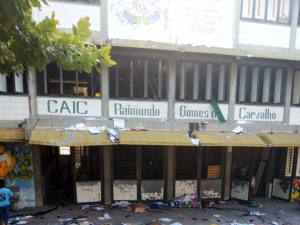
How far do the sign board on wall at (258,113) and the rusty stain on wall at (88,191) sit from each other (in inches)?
235

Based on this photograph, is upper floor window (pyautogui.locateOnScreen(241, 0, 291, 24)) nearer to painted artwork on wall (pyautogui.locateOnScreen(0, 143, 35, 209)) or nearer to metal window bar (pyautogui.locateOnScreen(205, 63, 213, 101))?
metal window bar (pyautogui.locateOnScreen(205, 63, 213, 101))

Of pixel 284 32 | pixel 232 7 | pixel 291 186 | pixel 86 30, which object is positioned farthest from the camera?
pixel 291 186

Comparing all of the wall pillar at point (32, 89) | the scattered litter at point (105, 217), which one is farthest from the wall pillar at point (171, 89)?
the wall pillar at point (32, 89)

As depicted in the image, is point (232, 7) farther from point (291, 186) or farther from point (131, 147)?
point (291, 186)

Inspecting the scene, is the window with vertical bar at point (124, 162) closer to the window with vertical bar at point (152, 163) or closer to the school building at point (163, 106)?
the school building at point (163, 106)

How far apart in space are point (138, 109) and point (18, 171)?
461 cm

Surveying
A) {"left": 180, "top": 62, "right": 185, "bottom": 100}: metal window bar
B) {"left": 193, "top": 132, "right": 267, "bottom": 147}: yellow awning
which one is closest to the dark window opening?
{"left": 193, "top": 132, "right": 267, "bottom": 147}: yellow awning

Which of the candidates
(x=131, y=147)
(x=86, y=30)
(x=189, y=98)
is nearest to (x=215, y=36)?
(x=189, y=98)

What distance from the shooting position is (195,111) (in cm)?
786

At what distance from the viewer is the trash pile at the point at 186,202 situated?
802 cm

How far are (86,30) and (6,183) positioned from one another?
685 cm

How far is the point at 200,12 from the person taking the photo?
7469 millimetres

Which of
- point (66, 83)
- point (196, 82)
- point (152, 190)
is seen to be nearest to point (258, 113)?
point (196, 82)

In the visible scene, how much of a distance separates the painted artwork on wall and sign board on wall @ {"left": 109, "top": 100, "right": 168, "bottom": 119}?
323 centimetres
